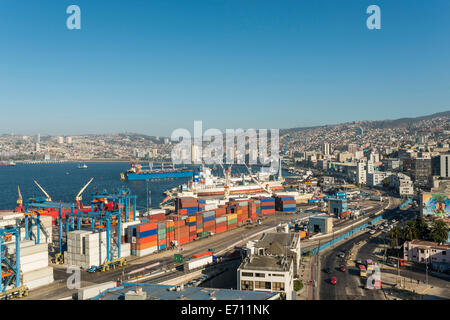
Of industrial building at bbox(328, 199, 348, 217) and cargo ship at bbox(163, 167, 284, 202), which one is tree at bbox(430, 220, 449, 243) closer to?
industrial building at bbox(328, 199, 348, 217)

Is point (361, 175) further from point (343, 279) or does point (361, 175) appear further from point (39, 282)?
point (39, 282)

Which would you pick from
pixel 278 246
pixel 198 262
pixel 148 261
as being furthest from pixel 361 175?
pixel 278 246

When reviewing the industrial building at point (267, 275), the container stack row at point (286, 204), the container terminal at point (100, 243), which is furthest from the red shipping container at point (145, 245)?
the container stack row at point (286, 204)

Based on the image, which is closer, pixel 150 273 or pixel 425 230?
pixel 150 273

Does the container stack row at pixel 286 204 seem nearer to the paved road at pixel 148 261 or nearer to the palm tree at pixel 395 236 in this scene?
the paved road at pixel 148 261

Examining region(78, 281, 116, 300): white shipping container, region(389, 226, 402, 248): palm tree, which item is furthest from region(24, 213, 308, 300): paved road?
region(389, 226, 402, 248): palm tree

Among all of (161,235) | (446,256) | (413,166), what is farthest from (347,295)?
(413,166)

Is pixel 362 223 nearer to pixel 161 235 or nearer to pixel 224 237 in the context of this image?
pixel 224 237

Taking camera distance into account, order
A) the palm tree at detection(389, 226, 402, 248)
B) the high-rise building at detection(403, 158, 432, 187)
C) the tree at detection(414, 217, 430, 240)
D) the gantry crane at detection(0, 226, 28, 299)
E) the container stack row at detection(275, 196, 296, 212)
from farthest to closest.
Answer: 1. the high-rise building at detection(403, 158, 432, 187)
2. the container stack row at detection(275, 196, 296, 212)
3. the tree at detection(414, 217, 430, 240)
4. the palm tree at detection(389, 226, 402, 248)
5. the gantry crane at detection(0, 226, 28, 299)
